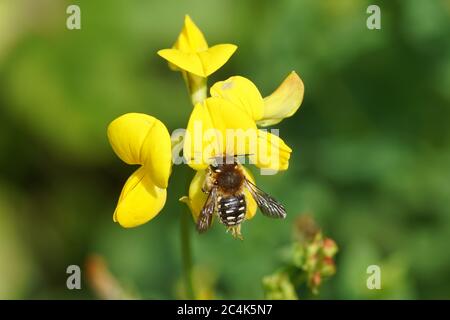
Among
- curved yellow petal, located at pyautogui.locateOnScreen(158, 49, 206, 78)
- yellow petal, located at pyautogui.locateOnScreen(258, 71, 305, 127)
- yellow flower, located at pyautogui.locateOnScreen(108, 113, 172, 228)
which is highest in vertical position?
curved yellow petal, located at pyautogui.locateOnScreen(158, 49, 206, 78)

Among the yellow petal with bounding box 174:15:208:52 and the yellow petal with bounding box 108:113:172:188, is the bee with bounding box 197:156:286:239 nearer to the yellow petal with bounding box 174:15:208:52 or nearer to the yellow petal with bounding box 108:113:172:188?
the yellow petal with bounding box 108:113:172:188

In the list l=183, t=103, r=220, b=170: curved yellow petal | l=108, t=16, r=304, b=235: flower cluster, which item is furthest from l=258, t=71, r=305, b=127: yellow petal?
l=183, t=103, r=220, b=170: curved yellow petal

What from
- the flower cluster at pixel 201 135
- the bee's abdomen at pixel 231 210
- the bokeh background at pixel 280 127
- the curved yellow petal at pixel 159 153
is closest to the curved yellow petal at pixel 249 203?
the flower cluster at pixel 201 135

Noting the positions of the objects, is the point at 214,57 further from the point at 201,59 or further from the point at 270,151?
the point at 270,151

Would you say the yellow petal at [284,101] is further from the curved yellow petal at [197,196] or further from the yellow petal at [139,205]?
the yellow petal at [139,205]

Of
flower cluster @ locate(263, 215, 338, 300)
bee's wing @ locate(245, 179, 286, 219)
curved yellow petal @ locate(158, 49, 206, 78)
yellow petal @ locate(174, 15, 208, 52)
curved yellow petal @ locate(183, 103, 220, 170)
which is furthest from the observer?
flower cluster @ locate(263, 215, 338, 300)

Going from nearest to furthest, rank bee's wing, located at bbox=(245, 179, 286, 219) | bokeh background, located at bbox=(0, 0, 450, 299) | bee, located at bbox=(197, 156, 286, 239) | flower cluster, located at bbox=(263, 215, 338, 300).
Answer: bee, located at bbox=(197, 156, 286, 239)
bee's wing, located at bbox=(245, 179, 286, 219)
flower cluster, located at bbox=(263, 215, 338, 300)
bokeh background, located at bbox=(0, 0, 450, 299)
